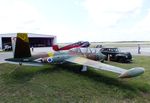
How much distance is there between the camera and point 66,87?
40.9 feet

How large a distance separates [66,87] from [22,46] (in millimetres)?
3644

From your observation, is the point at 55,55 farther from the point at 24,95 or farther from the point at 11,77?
the point at 24,95

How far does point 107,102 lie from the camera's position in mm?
11141

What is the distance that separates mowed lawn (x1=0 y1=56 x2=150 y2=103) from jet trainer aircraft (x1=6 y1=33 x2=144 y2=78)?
72 centimetres

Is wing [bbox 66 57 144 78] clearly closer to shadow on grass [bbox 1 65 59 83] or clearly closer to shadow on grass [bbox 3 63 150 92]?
shadow on grass [bbox 3 63 150 92]

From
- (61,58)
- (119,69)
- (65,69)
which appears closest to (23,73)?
(61,58)

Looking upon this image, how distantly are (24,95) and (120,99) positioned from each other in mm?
4701

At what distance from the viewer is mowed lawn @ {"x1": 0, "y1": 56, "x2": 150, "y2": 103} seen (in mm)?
11148

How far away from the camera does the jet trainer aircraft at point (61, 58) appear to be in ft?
42.7

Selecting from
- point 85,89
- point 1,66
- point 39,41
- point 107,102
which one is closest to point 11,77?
point 1,66

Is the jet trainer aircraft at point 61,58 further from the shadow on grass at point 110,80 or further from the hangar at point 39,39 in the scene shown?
the hangar at point 39,39

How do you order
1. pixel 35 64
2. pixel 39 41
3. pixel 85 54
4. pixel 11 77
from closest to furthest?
1. pixel 11 77
2. pixel 35 64
3. pixel 85 54
4. pixel 39 41

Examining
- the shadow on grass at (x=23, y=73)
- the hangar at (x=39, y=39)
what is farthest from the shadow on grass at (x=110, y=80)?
the hangar at (x=39, y=39)

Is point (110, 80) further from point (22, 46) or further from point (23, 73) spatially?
point (22, 46)
